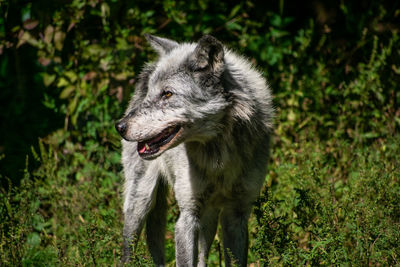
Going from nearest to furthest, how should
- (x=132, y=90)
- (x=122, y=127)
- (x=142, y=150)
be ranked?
(x=122, y=127)
(x=142, y=150)
(x=132, y=90)

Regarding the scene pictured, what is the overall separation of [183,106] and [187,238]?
990mm

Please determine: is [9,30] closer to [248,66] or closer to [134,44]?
[134,44]

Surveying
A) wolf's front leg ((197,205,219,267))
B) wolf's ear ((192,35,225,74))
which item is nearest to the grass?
wolf's front leg ((197,205,219,267))

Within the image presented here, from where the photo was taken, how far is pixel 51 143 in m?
5.51

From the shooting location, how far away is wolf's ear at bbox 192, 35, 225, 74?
10.7ft

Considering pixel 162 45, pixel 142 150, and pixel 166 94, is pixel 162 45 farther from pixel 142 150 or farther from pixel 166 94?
pixel 142 150

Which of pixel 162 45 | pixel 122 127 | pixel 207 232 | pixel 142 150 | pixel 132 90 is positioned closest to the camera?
pixel 122 127

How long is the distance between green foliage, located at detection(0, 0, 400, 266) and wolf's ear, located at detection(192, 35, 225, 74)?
3.94 feet

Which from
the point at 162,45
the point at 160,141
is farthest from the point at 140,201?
the point at 162,45

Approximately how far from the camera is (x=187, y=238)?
→ 3.50 metres

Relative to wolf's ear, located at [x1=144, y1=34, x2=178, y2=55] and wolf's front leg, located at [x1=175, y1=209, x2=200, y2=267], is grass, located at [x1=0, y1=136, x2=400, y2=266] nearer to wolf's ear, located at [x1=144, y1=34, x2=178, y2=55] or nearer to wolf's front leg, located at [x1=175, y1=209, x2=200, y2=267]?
wolf's front leg, located at [x1=175, y1=209, x2=200, y2=267]

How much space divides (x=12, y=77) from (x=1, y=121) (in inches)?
24.2

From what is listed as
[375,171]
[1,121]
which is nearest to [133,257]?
[375,171]

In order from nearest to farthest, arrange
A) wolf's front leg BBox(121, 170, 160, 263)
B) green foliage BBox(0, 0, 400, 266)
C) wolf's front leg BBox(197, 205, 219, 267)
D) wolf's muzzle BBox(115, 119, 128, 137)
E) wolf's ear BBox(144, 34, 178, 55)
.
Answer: wolf's muzzle BBox(115, 119, 128, 137), wolf's ear BBox(144, 34, 178, 55), wolf's front leg BBox(197, 205, 219, 267), wolf's front leg BBox(121, 170, 160, 263), green foliage BBox(0, 0, 400, 266)
